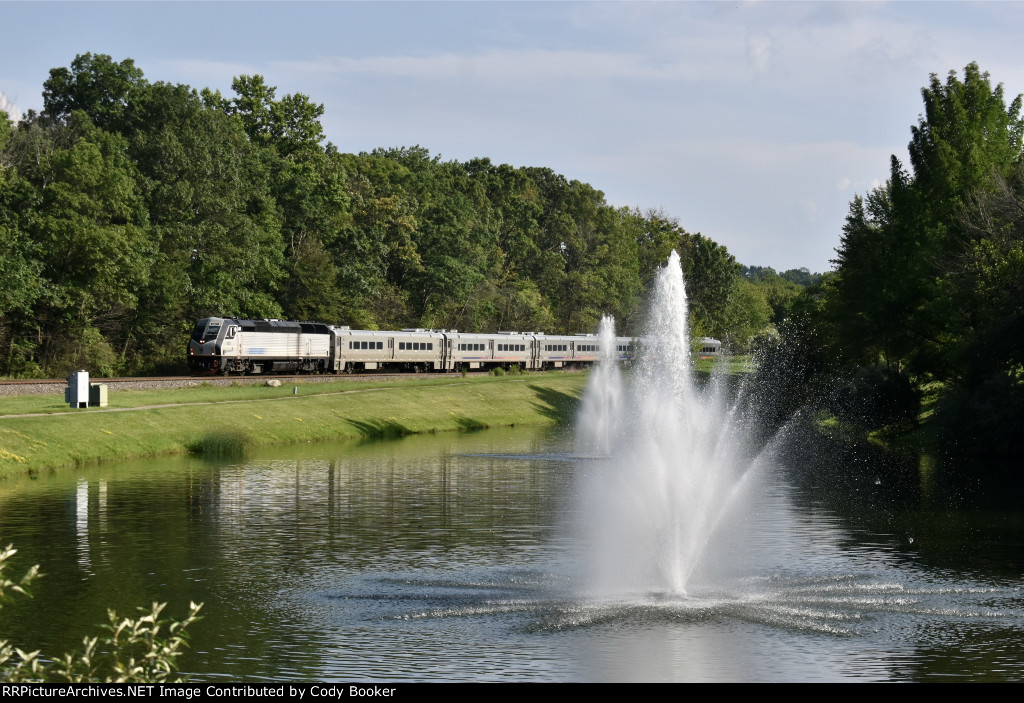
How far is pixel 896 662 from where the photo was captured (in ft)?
63.8

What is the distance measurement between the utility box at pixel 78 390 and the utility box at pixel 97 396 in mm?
781

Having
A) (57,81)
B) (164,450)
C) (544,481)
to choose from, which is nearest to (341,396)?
(164,450)

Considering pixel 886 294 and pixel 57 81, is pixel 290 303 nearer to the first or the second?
pixel 57 81

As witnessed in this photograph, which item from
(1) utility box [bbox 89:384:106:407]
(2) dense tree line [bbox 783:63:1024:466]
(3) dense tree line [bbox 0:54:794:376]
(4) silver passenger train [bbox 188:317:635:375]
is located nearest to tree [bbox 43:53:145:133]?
(3) dense tree line [bbox 0:54:794:376]

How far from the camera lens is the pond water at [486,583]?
770 inches

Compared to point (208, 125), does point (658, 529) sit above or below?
below

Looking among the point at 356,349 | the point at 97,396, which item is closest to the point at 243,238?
the point at 356,349

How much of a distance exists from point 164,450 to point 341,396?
2011cm

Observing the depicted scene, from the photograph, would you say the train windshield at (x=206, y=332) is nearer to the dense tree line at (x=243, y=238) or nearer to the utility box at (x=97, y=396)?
the dense tree line at (x=243, y=238)

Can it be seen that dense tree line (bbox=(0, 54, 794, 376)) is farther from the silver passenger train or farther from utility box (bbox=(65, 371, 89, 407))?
utility box (bbox=(65, 371, 89, 407))

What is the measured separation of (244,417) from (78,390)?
8.57m

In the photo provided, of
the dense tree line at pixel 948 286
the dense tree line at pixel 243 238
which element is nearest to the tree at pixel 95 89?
the dense tree line at pixel 243 238

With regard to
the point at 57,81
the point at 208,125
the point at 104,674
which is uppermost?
the point at 57,81

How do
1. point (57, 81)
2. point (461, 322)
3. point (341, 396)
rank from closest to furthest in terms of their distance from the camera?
1. point (341, 396)
2. point (57, 81)
3. point (461, 322)
